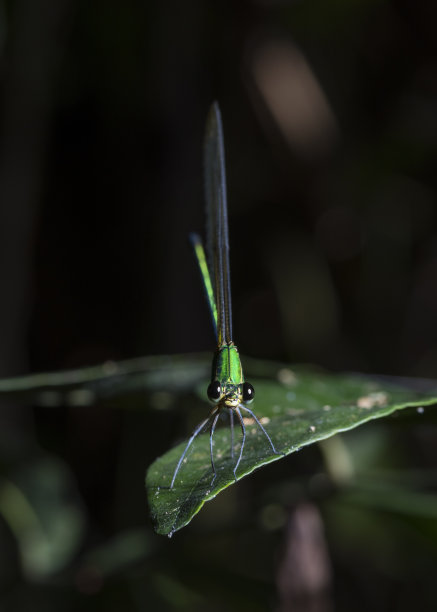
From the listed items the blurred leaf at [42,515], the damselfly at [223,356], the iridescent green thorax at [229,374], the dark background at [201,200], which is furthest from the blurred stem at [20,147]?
the iridescent green thorax at [229,374]

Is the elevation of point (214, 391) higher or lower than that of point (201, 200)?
lower

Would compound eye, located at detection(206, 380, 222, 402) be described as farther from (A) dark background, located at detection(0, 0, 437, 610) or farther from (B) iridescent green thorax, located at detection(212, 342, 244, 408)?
(A) dark background, located at detection(0, 0, 437, 610)

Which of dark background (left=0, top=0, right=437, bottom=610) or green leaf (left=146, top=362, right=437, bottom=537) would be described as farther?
dark background (left=0, top=0, right=437, bottom=610)

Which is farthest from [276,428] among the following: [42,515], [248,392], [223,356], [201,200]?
[201,200]

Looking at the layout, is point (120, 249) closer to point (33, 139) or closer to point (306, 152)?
point (33, 139)

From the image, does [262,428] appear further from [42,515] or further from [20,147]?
[20,147]

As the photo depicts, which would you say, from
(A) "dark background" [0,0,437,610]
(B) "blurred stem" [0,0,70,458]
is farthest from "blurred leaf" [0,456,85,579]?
(B) "blurred stem" [0,0,70,458]
